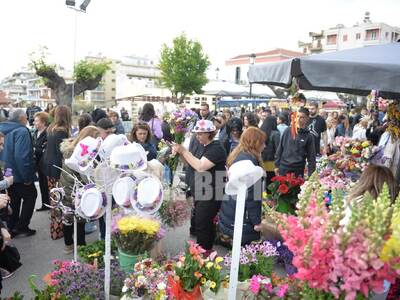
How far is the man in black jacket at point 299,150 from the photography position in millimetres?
5293

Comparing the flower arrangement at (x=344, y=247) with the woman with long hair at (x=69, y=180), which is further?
the woman with long hair at (x=69, y=180)

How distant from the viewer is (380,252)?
1.20 metres

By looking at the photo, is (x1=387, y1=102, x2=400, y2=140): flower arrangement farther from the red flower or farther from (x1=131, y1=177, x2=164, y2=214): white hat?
(x1=131, y1=177, x2=164, y2=214): white hat

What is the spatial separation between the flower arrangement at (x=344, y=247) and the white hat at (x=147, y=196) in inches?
43.0

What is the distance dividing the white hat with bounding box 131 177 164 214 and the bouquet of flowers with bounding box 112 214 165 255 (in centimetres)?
85

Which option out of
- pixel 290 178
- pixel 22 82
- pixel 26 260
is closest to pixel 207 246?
pixel 290 178

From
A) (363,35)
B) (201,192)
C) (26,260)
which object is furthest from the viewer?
(363,35)

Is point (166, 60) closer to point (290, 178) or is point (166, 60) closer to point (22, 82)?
point (290, 178)

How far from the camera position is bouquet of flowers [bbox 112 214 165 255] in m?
3.08

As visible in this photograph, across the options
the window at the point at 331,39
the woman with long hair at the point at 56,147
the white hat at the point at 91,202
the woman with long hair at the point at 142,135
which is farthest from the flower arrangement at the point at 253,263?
the window at the point at 331,39

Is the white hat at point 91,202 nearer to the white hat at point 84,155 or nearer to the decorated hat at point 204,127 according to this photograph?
the white hat at point 84,155

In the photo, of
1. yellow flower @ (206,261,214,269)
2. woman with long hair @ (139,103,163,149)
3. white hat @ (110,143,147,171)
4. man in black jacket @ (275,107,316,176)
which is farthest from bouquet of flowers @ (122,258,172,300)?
woman with long hair @ (139,103,163,149)

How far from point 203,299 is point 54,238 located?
10.5ft

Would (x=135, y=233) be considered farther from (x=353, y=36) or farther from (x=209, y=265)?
(x=353, y=36)
